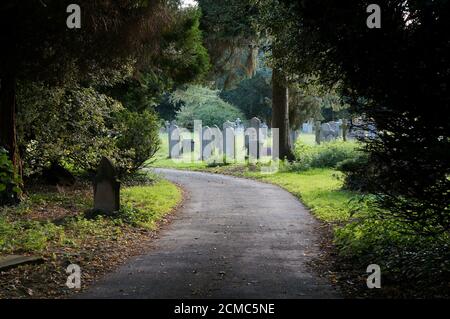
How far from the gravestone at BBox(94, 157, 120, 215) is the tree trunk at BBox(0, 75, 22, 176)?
2295 millimetres

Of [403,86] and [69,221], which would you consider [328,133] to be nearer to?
[69,221]

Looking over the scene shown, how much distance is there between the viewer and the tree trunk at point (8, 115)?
11828 millimetres

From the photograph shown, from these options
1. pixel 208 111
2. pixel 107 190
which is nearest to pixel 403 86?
pixel 107 190

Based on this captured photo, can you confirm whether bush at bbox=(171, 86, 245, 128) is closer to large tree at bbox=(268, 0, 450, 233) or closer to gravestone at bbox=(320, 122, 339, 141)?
gravestone at bbox=(320, 122, 339, 141)

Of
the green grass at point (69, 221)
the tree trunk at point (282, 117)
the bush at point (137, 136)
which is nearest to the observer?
the green grass at point (69, 221)

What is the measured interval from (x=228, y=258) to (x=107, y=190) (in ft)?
13.2

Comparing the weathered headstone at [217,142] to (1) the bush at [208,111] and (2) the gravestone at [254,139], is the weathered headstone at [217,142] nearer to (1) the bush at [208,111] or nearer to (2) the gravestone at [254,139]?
(2) the gravestone at [254,139]

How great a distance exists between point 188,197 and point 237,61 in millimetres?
10534

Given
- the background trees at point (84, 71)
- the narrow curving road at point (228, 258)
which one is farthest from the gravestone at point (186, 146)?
the narrow curving road at point (228, 258)

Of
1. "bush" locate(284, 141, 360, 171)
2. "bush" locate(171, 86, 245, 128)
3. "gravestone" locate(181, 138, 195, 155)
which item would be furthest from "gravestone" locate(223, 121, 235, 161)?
"bush" locate(171, 86, 245, 128)

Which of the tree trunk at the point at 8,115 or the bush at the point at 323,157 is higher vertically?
the tree trunk at the point at 8,115

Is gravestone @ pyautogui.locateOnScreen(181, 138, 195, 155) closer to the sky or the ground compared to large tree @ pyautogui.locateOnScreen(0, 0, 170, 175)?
closer to the ground

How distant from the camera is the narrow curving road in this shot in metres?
6.17
